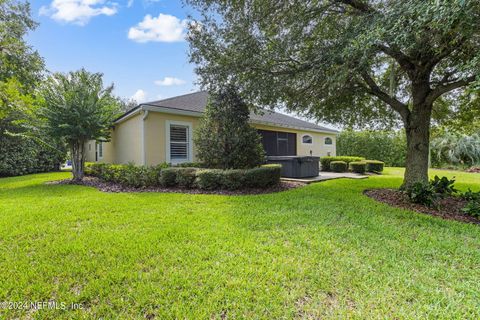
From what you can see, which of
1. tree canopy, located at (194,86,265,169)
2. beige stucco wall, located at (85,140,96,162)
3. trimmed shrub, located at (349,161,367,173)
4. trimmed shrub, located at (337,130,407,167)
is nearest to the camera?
tree canopy, located at (194,86,265,169)

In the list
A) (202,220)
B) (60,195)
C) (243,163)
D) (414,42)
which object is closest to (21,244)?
(202,220)

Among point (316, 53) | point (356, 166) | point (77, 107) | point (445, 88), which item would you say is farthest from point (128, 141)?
point (356, 166)

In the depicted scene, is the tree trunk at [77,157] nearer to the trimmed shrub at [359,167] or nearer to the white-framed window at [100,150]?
the white-framed window at [100,150]

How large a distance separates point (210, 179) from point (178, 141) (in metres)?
→ 3.90

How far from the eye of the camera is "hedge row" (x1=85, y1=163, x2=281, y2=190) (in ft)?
23.9

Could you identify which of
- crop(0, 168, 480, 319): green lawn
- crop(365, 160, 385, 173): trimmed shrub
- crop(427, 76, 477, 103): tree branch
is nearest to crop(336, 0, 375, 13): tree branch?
crop(427, 76, 477, 103): tree branch

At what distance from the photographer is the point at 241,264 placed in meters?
2.77

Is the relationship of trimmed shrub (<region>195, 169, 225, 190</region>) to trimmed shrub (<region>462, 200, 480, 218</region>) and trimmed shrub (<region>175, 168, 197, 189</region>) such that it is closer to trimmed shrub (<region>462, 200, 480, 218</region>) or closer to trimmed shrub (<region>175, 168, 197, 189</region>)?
trimmed shrub (<region>175, 168, 197, 189</region>)

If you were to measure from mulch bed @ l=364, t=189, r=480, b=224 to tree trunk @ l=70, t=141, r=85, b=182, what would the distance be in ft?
36.5

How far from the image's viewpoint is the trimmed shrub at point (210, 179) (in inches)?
287

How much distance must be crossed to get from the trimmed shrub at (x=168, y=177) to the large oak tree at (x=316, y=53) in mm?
3137

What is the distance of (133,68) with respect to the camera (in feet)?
41.8

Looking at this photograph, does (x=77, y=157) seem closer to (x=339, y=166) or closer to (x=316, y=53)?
(x=316, y=53)

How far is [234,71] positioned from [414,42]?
164 inches
